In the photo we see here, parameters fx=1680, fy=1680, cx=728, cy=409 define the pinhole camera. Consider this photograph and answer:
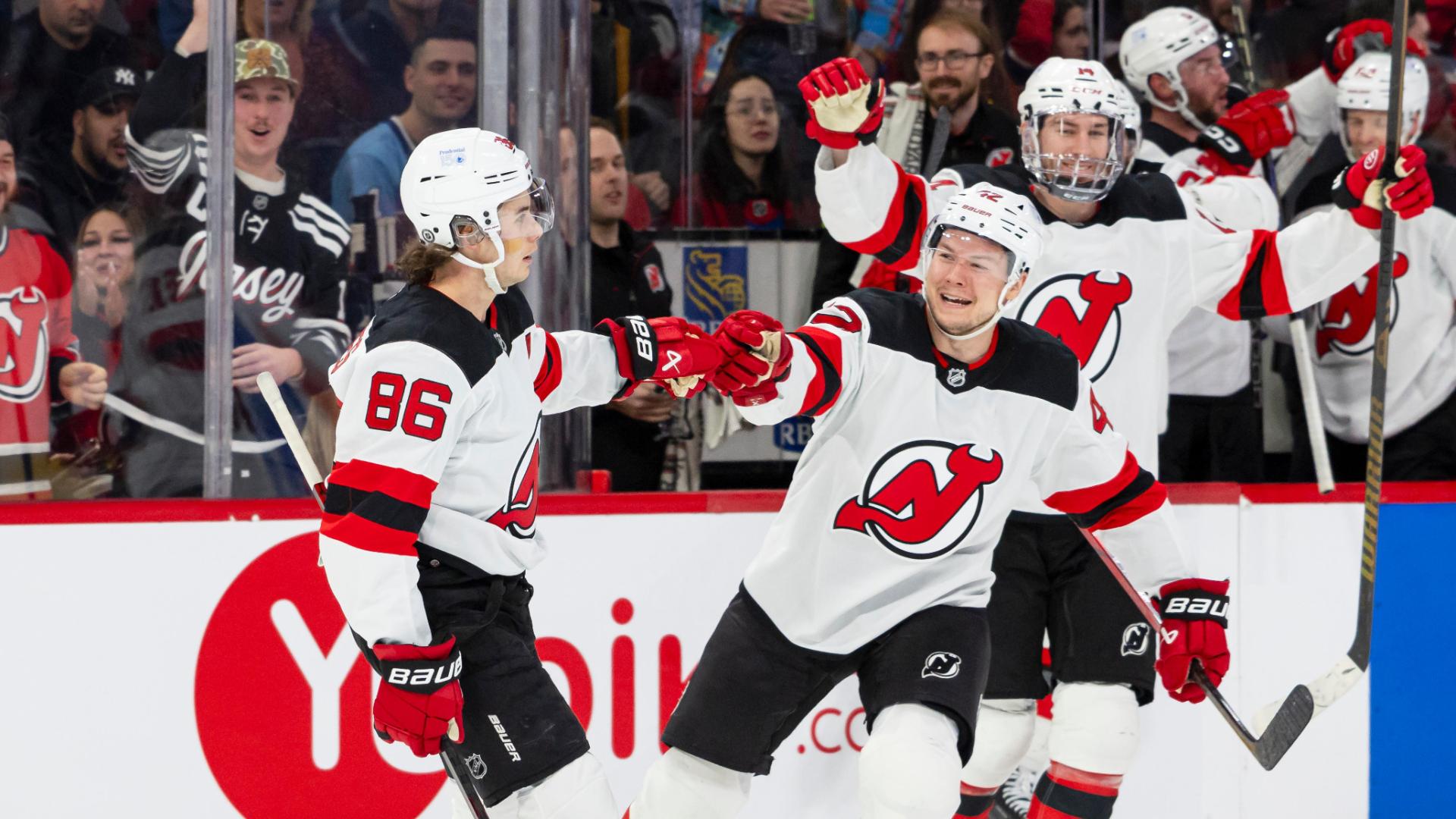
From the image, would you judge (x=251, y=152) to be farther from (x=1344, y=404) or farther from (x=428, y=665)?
(x=1344, y=404)

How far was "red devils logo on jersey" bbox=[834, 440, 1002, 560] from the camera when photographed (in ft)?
9.63

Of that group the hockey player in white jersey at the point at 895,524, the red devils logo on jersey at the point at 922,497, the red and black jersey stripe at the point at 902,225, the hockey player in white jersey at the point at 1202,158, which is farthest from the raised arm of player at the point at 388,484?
the hockey player in white jersey at the point at 1202,158

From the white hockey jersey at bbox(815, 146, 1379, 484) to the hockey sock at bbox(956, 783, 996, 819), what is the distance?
1.94 feet

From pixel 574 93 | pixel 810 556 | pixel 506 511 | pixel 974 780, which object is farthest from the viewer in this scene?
pixel 574 93

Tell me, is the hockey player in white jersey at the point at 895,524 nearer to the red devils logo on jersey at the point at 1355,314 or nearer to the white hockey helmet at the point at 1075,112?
the white hockey helmet at the point at 1075,112

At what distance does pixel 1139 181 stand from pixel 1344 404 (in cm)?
134

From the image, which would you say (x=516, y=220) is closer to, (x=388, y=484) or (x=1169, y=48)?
(x=388, y=484)

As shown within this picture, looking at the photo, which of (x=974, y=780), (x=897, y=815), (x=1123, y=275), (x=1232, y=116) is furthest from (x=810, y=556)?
(x=1232, y=116)

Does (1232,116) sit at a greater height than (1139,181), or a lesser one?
greater

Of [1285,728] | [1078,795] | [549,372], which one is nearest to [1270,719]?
[1285,728]

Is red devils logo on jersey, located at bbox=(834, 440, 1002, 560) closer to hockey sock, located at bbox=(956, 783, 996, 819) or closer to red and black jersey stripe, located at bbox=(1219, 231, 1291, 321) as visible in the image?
hockey sock, located at bbox=(956, 783, 996, 819)

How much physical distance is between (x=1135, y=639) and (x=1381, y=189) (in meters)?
1.05

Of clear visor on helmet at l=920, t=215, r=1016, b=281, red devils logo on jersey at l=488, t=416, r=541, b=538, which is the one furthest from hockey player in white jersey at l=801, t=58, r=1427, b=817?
red devils logo on jersey at l=488, t=416, r=541, b=538

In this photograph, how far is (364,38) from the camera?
153 inches
